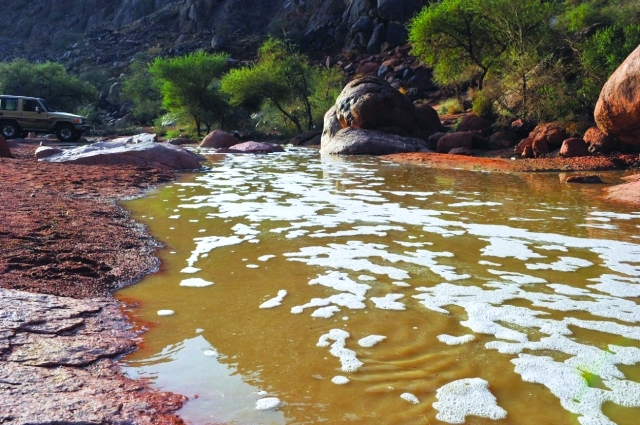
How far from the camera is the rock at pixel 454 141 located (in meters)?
20.2

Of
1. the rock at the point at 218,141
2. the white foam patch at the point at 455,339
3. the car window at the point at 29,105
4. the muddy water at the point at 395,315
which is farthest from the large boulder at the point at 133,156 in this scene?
the white foam patch at the point at 455,339

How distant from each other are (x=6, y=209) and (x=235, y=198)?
3580 mm

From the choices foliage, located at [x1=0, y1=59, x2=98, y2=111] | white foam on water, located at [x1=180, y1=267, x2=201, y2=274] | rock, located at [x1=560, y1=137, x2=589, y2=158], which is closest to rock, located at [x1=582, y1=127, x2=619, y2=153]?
rock, located at [x1=560, y1=137, x2=589, y2=158]

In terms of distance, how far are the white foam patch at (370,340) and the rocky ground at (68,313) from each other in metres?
1.21

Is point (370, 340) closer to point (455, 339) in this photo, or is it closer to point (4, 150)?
point (455, 339)

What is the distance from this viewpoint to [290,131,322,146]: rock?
28.2 metres

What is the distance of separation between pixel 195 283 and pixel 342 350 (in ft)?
6.22

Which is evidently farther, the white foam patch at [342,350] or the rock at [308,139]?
the rock at [308,139]

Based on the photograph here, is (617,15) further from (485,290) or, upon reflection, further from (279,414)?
(279,414)

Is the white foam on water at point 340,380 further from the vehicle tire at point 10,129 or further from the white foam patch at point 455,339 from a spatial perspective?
the vehicle tire at point 10,129

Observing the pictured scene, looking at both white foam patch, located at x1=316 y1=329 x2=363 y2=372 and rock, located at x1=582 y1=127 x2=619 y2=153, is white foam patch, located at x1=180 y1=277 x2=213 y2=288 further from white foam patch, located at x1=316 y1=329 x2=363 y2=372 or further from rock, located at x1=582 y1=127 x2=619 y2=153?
rock, located at x1=582 y1=127 x2=619 y2=153

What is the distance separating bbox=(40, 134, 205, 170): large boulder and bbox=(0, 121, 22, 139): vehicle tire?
470 inches

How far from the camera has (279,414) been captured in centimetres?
291

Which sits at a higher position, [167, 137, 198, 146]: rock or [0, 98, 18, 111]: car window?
[0, 98, 18, 111]: car window
